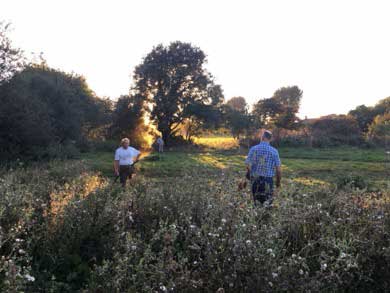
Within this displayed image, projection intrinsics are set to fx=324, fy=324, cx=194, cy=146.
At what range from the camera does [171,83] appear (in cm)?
3378

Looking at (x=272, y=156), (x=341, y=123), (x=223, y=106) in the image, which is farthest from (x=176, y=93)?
(x=272, y=156)

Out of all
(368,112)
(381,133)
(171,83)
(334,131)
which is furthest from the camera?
(368,112)

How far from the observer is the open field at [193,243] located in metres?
2.75

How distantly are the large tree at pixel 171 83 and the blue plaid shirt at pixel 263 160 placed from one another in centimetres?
2707

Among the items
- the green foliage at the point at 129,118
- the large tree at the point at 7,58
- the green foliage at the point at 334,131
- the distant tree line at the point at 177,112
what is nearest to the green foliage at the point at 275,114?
the distant tree line at the point at 177,112

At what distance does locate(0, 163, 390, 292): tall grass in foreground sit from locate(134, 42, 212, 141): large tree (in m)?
28.1

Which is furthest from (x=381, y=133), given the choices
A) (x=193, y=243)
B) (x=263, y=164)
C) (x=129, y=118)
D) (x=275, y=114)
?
(x=193, y=243)

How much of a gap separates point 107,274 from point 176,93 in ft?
104

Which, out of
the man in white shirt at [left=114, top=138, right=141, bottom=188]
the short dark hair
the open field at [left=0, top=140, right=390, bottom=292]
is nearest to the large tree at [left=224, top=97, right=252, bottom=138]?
the man in white shirt at [left=114, top=138, right=141, bottom=188]

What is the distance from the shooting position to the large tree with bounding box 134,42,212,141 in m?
33.3

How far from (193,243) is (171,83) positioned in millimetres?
31589

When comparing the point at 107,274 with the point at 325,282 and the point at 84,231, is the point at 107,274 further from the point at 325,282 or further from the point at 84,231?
the point at 325,282

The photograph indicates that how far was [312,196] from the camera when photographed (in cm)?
554

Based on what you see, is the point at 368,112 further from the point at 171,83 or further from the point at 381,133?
the point at 171,83
